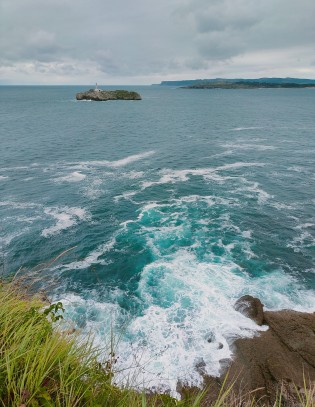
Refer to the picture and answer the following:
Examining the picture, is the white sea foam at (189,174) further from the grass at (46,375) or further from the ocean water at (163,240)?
the grass at (46,375)

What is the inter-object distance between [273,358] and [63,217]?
30.4 m

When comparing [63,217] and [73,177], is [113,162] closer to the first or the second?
[73,177]

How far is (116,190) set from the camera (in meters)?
48.7

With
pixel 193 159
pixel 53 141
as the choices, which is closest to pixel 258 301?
pixel 193 159

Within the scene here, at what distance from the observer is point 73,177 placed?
54688 mm

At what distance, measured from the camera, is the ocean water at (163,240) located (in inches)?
893

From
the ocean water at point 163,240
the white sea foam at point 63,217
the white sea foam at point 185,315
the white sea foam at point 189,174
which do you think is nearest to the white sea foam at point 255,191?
the ocean water at point 163,240

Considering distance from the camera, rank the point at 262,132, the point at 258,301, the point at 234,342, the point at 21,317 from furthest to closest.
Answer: the point at 262,132
the point at 258,301
the point at 234,342
the point at 21,317

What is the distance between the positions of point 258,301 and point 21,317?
22.2m

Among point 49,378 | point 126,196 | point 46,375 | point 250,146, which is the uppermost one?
point 46,375

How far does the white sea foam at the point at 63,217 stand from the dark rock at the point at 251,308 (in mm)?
23302

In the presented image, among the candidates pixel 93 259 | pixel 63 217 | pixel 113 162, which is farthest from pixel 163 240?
pixel 113 162

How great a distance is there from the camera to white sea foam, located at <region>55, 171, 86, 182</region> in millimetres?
53394

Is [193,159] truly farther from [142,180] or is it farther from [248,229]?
[248,229]
